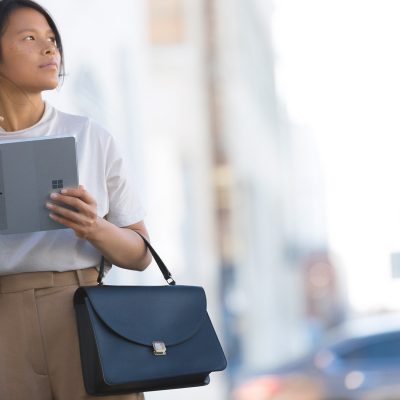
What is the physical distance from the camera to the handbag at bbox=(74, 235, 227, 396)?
7.50 feet

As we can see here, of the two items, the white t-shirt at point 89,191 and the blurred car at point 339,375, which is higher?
the white t-shirt at point 89,191

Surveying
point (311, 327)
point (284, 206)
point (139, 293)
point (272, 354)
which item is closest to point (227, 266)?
point (272, 354)

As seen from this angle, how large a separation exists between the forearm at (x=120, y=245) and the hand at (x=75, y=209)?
5cm

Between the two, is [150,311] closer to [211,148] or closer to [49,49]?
[49,49]

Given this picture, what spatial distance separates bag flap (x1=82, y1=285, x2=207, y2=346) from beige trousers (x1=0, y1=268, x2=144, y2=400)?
0.26 feet

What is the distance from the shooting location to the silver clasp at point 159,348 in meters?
2.38

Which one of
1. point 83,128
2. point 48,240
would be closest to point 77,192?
point 48,240

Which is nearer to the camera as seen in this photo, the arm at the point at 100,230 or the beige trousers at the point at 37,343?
the arm at the point at 100,230

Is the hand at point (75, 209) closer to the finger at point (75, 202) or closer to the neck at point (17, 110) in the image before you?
the finger at point (75, 202)

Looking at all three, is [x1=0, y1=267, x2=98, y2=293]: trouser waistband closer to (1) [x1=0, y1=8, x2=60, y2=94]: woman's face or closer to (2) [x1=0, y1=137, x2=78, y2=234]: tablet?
(2) [x1=0, y1=137, x2=78, y2=234]: tablet

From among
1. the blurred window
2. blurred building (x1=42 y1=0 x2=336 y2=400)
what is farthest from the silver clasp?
the blurred window

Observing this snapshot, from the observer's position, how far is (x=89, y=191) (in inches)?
95.8

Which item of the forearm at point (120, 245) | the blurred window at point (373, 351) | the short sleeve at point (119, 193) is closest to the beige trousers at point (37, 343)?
the forearm at point (120, 245)

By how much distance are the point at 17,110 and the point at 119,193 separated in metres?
0.27
